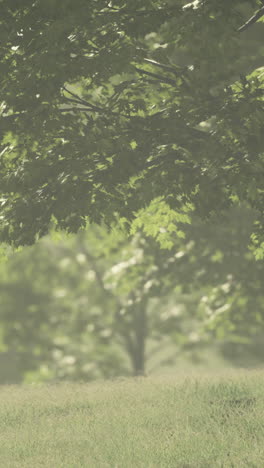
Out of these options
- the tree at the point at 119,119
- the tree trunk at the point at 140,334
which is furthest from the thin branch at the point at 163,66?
the tree trunk at the point at 140,334

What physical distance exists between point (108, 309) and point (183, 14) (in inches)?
690

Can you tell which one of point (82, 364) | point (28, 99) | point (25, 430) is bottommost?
point (82, 364)

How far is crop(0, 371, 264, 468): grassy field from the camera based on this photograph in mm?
7363

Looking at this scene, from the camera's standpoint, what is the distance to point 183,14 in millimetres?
7305

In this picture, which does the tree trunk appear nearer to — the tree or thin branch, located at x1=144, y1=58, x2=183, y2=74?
the tree

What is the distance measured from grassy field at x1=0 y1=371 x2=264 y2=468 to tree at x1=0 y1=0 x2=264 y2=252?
263cm

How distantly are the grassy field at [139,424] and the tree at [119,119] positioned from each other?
2.63 metres

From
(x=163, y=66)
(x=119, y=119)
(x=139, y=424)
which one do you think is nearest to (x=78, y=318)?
(x=139, y=424)

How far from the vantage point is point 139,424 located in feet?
28.6

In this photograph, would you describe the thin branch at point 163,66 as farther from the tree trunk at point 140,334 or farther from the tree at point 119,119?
the tree trunk at point 140,334

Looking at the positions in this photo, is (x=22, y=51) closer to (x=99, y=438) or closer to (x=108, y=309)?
(x=99, y=438)

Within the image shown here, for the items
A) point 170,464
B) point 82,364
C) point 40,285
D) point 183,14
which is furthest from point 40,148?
point 82,364

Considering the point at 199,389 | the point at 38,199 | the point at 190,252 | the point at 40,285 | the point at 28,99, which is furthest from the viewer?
the point at 40,285

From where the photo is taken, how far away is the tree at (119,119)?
24.8ft
